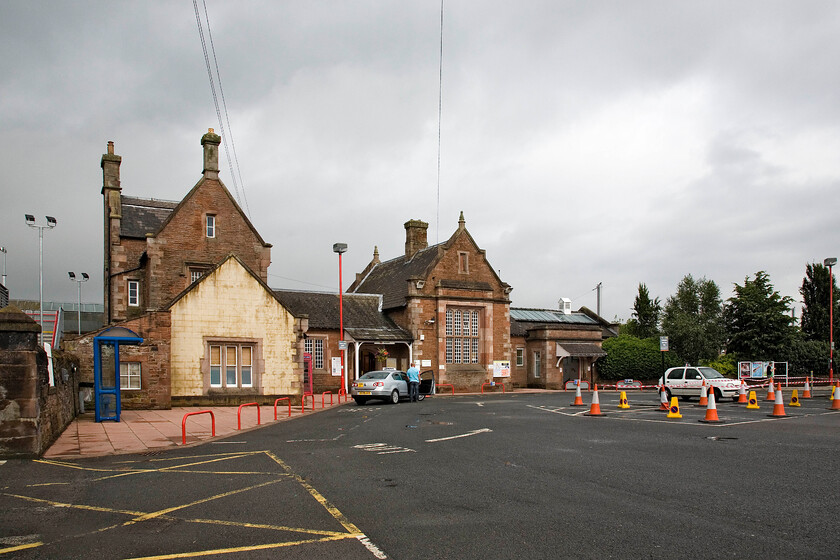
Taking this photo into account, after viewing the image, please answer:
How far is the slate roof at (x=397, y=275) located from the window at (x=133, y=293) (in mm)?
16011

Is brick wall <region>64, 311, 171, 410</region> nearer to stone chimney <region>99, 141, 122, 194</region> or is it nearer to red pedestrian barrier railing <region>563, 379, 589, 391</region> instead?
stone chimney <region>99, 141, 122, 194</region>

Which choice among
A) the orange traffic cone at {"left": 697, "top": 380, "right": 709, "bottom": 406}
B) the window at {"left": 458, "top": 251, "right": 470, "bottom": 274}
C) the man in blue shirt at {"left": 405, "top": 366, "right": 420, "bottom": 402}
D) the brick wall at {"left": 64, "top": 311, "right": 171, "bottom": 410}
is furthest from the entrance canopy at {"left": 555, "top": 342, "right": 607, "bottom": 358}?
the brick wall at {"left": 64, "top": 311, "right": 171, "bottom": 410}

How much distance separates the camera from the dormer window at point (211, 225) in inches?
1357

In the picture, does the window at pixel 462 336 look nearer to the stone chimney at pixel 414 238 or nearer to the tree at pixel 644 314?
the stone chimney at pixel 414 238

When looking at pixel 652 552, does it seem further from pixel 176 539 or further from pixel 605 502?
pixel 176 539

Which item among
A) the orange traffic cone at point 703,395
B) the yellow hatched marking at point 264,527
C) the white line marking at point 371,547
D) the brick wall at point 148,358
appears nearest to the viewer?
the white line marking at point 371,547

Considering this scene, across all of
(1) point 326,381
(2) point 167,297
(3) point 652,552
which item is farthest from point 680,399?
(3) point 652,552

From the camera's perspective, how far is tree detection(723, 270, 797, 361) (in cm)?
4772

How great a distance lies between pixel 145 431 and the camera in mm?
17312

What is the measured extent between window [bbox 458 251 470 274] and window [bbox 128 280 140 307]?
20166 mm

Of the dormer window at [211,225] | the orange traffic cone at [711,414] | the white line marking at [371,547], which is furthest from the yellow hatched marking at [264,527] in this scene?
the dormer window at [211,225]

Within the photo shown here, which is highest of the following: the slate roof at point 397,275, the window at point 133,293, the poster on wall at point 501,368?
the slate roof at point 397,275

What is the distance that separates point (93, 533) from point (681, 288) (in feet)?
241

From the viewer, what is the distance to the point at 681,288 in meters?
73.1
